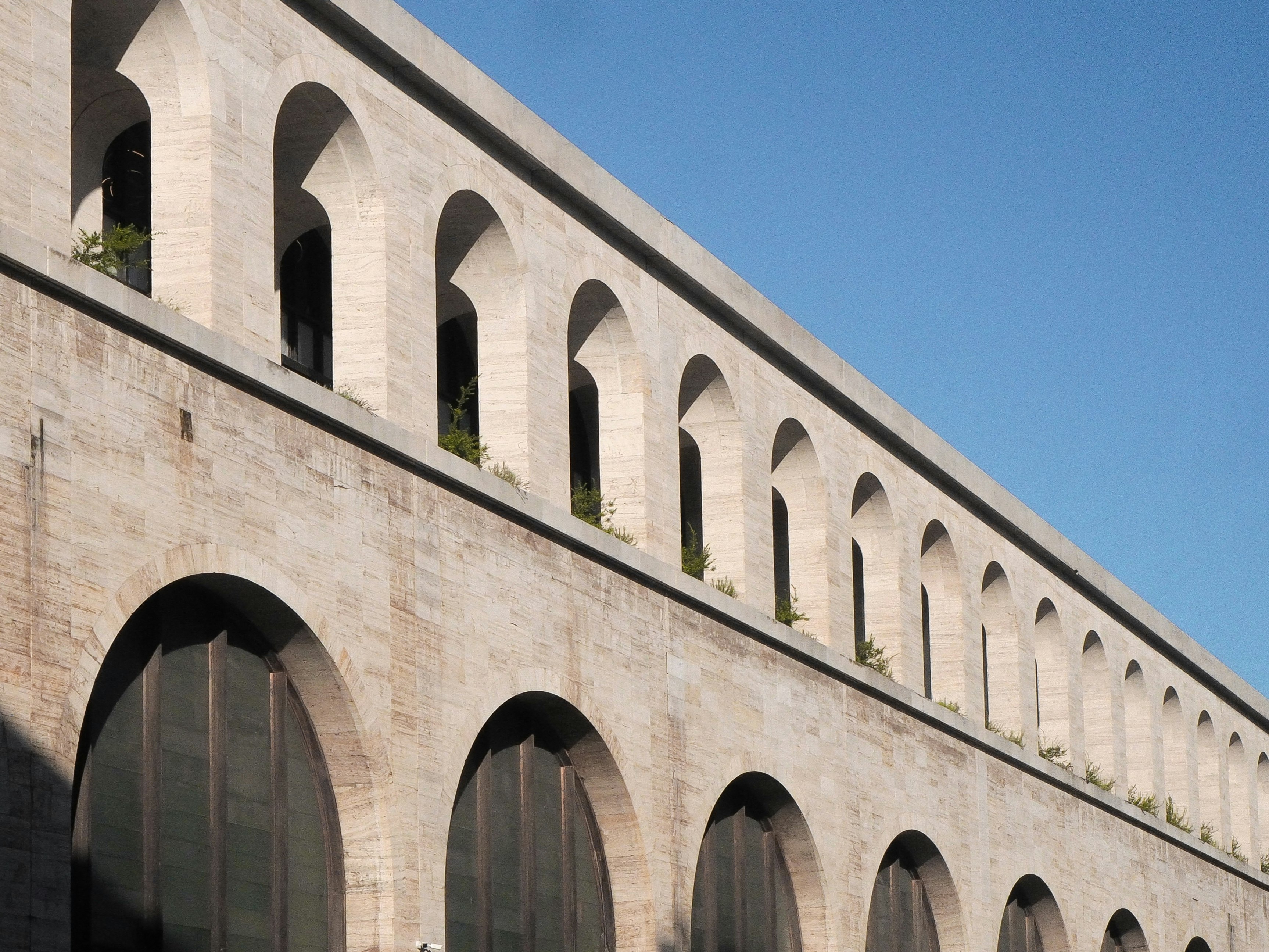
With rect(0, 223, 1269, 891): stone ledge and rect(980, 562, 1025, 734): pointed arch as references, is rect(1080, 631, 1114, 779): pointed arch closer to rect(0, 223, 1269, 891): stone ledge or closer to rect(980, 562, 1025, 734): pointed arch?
rect(980, 562, 1025, 734): pointed arch

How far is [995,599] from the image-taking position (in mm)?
35719

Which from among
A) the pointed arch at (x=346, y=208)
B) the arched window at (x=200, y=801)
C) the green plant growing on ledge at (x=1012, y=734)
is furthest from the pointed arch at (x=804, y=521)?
the arched window at (x=200, y=801)

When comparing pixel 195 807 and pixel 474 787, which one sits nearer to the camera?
pixel 195 807

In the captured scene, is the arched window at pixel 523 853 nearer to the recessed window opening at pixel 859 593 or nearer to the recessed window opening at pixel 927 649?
the recessed window opening at pixel 859 593

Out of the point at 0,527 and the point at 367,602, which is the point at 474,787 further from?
the point at 0,527

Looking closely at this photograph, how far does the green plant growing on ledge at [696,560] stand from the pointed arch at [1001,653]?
9.14 metres

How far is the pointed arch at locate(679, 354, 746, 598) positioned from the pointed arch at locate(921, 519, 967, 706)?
5978 mm

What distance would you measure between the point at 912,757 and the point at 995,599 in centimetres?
621

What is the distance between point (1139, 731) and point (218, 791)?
26.1 m

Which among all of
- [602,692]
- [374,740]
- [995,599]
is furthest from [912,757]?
[374,740]

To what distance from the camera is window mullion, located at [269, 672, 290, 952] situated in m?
18.8

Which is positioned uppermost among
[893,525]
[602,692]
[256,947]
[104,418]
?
[893,525]

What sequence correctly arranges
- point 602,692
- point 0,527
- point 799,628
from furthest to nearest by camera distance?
point 799,628 → point 602,692 → point 0,527

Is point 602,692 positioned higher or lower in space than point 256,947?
higher
